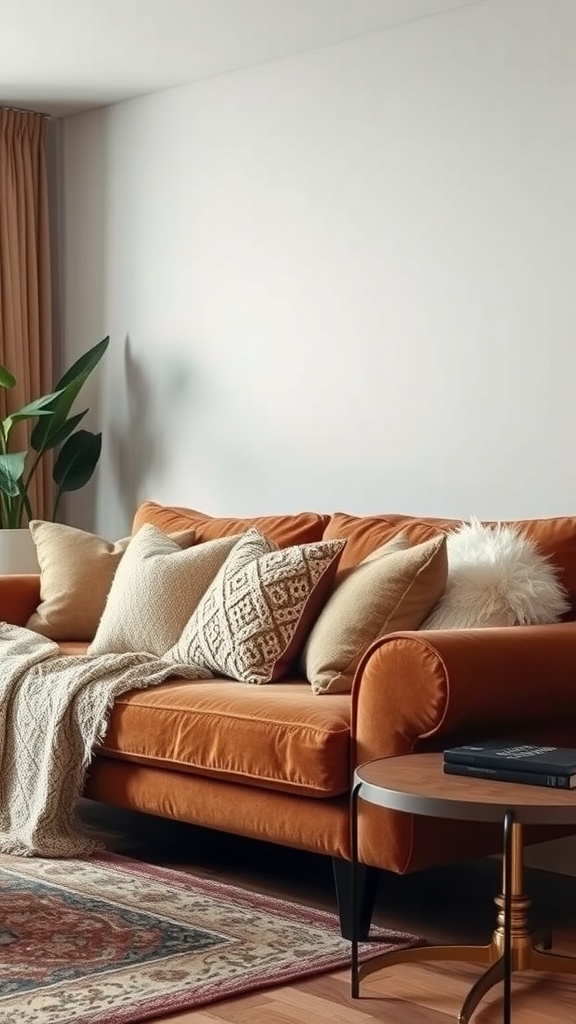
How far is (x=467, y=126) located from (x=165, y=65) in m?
1.31

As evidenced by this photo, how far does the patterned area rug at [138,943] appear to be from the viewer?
8.40 ft

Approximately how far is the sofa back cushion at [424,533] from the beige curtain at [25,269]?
76.7 inches

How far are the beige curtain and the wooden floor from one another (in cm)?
195

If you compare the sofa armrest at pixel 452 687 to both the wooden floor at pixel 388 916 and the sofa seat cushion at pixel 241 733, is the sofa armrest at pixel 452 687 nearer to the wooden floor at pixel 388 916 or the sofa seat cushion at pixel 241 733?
the sofa seat cushion at pixel 241 733

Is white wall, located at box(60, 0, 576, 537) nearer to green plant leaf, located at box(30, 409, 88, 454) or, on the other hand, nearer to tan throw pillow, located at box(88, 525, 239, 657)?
green plant leaf, located at box(30, 409, 88, 454)

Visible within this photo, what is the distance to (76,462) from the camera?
217 inches

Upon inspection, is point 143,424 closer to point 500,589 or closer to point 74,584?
point 74,584

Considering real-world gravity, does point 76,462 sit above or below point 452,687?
above

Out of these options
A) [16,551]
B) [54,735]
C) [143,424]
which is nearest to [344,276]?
[143,424]

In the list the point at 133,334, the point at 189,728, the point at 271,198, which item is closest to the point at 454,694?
the point at 189,728

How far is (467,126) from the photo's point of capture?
4.22 metres

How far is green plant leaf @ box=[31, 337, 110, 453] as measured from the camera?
209 inches

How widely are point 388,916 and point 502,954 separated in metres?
0.57

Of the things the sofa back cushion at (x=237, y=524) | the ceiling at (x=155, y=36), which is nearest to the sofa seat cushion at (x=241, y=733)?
the sofa back cushion at (x=237, y=524)
